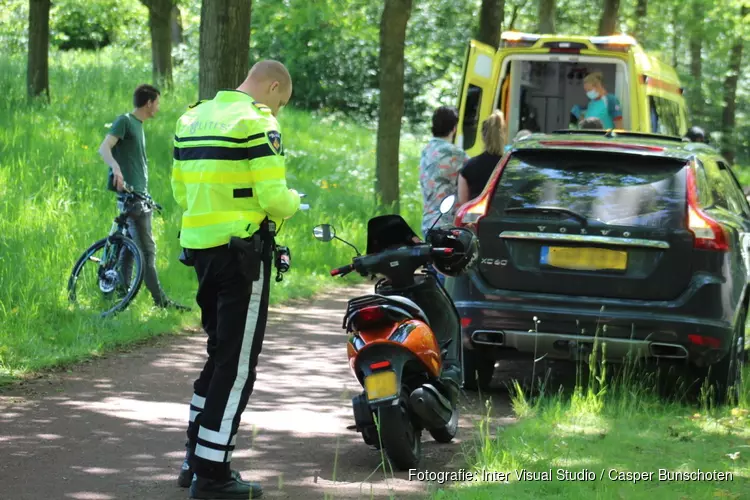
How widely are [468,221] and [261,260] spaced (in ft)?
8.46

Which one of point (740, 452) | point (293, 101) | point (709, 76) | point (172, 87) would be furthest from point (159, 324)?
point (709, 76)

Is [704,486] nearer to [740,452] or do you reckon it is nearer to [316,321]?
[740,452]

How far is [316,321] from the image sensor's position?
37.8 ft

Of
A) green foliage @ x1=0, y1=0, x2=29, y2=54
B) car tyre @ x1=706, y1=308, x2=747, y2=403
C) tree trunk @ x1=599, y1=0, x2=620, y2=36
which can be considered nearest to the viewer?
car tyre @ x1=706, y1=308, x2=747, y2=403

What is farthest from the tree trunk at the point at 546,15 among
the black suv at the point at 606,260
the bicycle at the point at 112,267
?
the black suv at the point at 606,260

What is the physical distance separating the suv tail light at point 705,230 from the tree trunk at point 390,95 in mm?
10415

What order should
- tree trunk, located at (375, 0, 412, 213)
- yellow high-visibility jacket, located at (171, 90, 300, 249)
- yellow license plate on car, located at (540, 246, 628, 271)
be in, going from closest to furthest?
1. yellow high-visibility jacket, located at (171, 90, 300, 249)
2. yellow license plate on car, located at (540, 246, 628, 271)
3. tree trunk, located at (375, 0, 412, 213)

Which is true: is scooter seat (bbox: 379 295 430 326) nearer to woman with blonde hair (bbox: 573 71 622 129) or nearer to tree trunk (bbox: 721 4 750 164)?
woman with blonde hair (bbox: 573 71 622 129)

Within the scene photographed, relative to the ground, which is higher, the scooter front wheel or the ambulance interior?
the ambulance interior

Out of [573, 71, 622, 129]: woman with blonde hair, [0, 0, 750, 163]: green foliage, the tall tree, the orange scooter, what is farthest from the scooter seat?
[0, 0, 750, 163]: green foliage

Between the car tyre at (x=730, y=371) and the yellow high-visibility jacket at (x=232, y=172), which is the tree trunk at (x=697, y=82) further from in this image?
the yellow high-visibility jacket at (x=232, y=172)

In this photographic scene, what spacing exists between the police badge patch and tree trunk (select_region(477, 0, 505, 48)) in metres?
15.1

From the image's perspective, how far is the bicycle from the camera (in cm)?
1035

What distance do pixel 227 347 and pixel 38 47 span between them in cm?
1517
